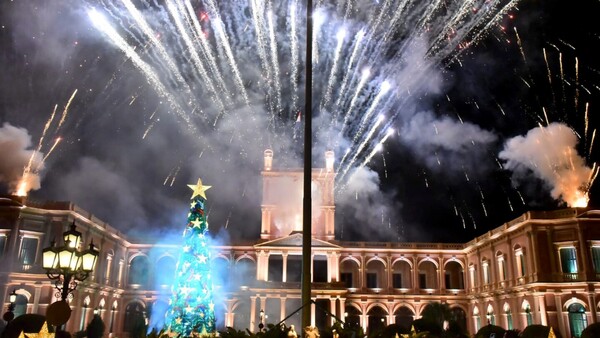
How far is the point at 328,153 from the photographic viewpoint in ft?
182

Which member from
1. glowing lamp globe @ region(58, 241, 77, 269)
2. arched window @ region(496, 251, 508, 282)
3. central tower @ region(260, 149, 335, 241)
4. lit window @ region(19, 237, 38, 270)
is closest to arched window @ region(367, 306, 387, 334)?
central tower @ region(260, 149, 335, 241)

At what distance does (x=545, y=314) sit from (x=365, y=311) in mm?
19034

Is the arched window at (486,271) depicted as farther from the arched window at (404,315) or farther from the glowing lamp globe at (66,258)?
the glowing lamp globe at (66,258)

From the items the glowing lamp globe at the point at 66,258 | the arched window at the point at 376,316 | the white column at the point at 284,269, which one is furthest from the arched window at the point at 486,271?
the glowing lamp globe at the point at 66,258

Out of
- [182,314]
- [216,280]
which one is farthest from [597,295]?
[216,280]

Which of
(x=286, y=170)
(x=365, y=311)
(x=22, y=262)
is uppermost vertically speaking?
A: (x=286, y=170)

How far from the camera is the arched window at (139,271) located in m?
49.3

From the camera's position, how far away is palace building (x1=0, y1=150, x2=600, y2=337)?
111 ft

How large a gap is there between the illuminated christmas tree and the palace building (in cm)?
1595

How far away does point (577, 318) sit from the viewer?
33375mm

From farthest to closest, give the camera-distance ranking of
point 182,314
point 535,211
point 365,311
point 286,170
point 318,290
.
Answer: point 286,170 → point 365,311 → point 318,290 → point 535,211 → point 182,314

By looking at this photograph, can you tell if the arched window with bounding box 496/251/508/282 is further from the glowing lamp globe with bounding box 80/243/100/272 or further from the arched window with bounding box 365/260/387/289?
the glowing lamp globe with bounding box 80/243/100/272

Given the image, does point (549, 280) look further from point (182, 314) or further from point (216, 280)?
point (216, 280)

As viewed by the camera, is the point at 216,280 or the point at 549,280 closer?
the point at 549,280
